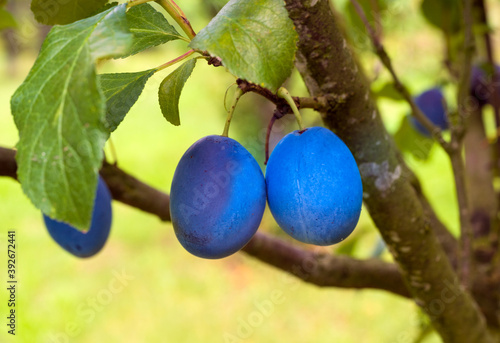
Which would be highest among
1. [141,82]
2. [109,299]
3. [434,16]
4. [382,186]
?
[141,82]

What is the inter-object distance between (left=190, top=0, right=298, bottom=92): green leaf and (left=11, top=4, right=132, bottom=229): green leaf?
0.07 meters

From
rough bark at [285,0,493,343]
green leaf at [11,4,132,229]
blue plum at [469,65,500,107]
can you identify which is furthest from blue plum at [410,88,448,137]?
green leaf at [11,4,132,229]

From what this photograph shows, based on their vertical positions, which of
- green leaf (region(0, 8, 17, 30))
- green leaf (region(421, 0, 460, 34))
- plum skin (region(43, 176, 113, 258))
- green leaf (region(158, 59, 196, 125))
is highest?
green leaf (region(0, 8, 17, 30))

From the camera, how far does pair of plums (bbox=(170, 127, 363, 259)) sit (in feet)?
1.54

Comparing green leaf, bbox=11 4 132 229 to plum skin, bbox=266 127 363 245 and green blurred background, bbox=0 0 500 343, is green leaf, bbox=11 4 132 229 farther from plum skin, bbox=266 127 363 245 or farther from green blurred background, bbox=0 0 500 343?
green blurred background, bbox=0 0 500 343

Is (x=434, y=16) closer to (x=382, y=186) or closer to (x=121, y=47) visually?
(x=382, y=186)

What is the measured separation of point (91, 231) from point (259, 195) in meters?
0.41

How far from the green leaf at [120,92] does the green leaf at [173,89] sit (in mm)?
22

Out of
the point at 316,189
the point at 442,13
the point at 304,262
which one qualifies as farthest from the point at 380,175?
the point at 442,13

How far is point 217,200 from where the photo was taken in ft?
1.56

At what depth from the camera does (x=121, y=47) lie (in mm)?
348

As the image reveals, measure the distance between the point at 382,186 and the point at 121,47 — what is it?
1.20 feet

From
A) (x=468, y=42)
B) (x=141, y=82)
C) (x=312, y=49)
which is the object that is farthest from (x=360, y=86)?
(x=468, y=42)

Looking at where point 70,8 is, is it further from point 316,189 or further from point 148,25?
point 316,189
